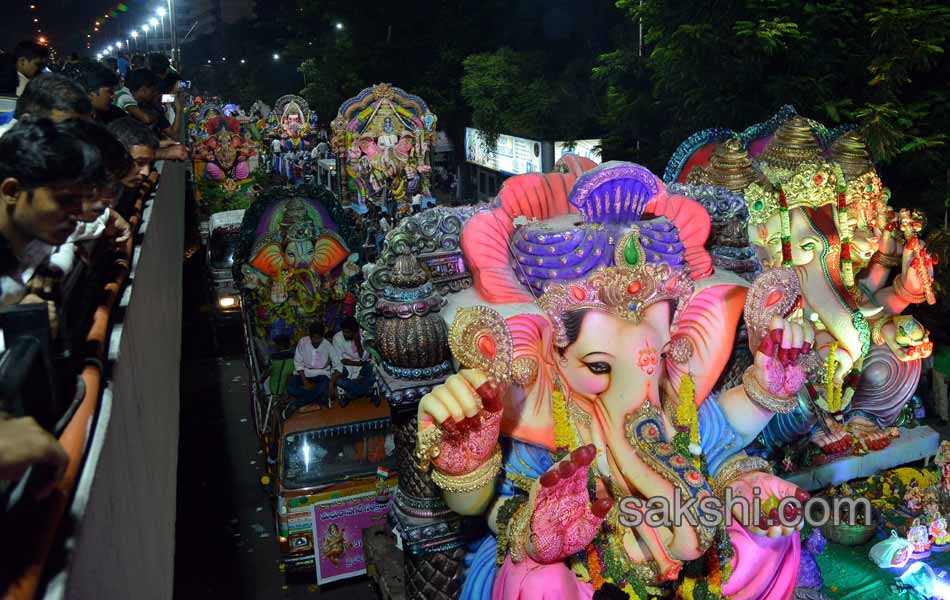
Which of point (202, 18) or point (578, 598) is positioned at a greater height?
point (202, 18)

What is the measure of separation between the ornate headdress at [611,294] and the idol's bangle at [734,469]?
108 centimetres

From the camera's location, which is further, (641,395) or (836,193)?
(836,193)

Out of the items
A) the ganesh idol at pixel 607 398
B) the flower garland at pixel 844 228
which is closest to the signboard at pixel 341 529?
the ganesh idol at pixel 607 398

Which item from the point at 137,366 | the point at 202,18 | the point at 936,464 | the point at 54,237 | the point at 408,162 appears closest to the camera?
the point at 54,237

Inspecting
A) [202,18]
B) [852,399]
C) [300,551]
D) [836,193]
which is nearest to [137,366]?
[300,551]

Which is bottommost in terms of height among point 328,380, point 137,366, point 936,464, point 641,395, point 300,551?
point 300,551

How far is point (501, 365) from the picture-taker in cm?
375

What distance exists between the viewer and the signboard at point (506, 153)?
1812cm

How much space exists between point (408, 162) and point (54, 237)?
12.7 meters

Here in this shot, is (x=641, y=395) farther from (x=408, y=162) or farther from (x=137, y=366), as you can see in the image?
(x=408, y=162)

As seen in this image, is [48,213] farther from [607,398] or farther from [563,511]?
[607,398]

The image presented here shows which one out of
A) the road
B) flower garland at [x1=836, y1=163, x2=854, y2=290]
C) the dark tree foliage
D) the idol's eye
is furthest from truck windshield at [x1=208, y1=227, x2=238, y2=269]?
the idol's eye

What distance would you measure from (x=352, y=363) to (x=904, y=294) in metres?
5.08

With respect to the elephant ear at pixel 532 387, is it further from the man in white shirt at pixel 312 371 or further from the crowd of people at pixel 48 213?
the man in white shirt at pixel 312 371
